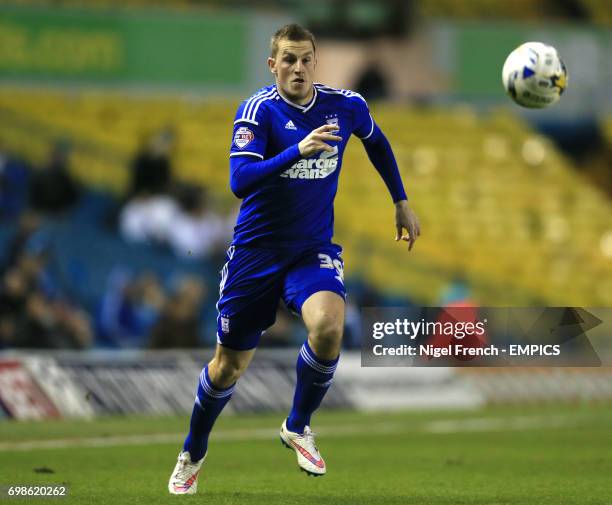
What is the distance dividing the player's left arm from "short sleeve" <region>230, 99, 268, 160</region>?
69 cm

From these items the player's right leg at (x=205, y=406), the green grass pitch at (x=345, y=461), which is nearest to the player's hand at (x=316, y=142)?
the player's right leg at (x=205, y=406)

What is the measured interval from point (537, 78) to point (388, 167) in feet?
4.00

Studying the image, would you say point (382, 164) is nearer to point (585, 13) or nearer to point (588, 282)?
point (588, 282)

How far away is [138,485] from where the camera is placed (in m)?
8.62

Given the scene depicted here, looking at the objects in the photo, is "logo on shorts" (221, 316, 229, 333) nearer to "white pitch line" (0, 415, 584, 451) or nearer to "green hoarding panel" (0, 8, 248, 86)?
"white pitch line" (0, 415, 584, 451)

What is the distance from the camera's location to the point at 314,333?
25.2 feet

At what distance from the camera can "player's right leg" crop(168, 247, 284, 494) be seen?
26.3 ft

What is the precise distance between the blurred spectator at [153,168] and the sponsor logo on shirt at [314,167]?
1287 centimetres

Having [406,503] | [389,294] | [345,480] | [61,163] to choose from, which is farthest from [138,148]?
[406,503]

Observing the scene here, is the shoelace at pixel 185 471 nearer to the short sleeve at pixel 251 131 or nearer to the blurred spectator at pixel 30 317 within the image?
the short sleeve at pixel 251 131

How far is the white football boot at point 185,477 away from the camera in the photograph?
8109 mm

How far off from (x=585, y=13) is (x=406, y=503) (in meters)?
23.0

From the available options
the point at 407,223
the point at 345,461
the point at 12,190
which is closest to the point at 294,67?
the point at 407,223

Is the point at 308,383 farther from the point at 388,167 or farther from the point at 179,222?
the point at 179,222
